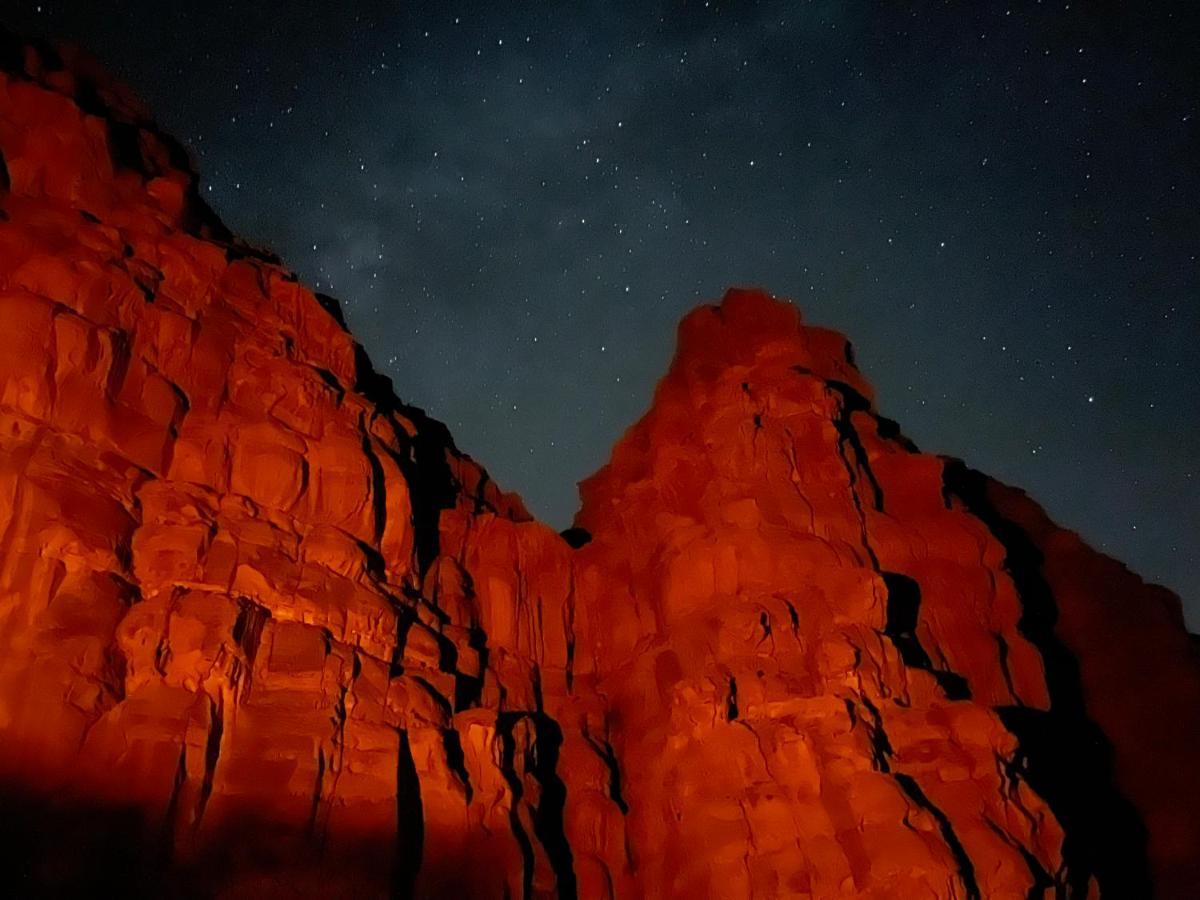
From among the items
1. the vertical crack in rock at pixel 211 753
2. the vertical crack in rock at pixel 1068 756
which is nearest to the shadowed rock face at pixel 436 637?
the vertical crack in rock at pixel 211 753

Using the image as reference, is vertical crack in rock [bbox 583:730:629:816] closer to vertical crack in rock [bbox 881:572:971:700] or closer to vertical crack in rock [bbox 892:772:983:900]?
vertical crack in rock [bbox 892:772:983:900]

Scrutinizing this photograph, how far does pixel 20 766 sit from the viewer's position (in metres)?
14.3

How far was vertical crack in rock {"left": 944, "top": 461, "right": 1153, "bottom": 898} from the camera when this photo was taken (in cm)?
2123

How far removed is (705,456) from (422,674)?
9905 mm

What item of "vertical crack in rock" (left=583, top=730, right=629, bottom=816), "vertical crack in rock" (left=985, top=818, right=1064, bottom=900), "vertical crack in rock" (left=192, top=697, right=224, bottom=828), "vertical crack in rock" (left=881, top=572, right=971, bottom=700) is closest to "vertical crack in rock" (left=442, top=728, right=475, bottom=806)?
"vertical crack in rock" (left=583, top=730, right=629, bottom=816)

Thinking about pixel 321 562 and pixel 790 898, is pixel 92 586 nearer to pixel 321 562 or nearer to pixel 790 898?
pixel 321 562

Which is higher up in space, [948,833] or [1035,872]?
[948,833]

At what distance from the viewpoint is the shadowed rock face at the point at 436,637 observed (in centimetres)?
1592

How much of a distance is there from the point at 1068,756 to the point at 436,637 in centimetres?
1732

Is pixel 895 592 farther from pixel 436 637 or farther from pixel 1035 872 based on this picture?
pixel 436 637

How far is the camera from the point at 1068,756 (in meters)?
25.4

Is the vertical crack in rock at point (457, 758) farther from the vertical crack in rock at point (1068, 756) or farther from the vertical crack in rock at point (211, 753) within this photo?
the vertical crack in rock at point (1068, 756)

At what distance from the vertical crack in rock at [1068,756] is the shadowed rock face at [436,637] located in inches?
→ 8.6

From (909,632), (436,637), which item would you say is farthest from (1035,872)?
(436,637)
